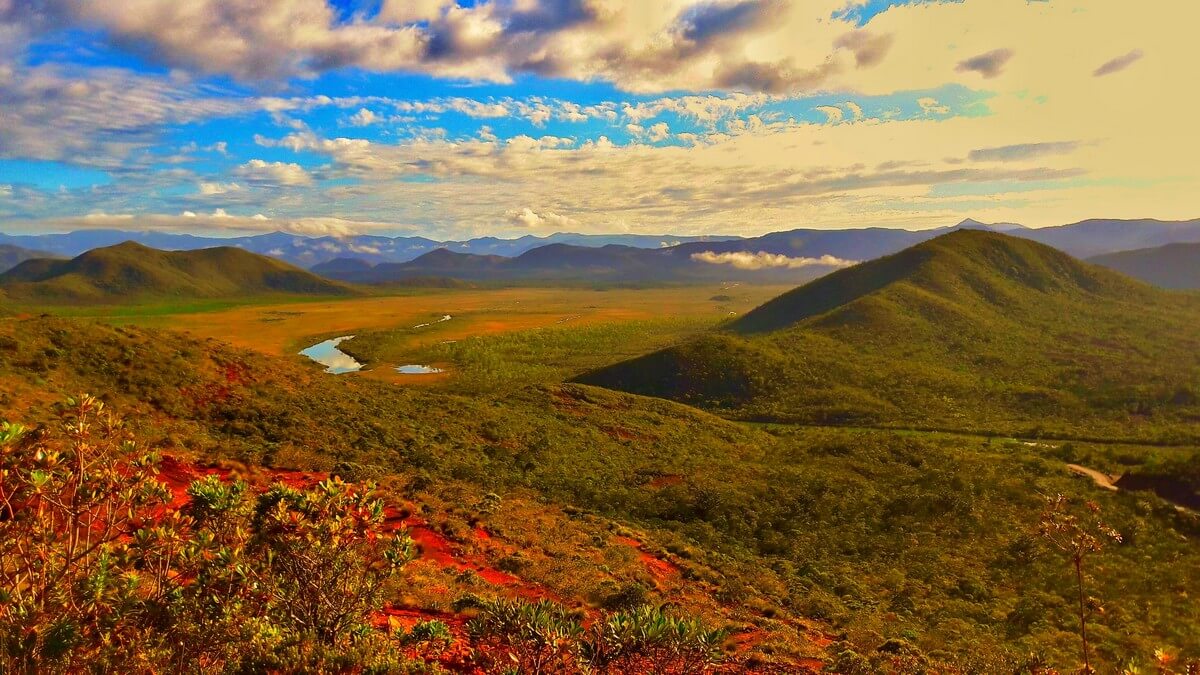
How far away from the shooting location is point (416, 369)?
97.9 metres

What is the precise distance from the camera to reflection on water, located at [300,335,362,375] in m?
95.7

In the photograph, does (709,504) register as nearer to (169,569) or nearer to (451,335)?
(169,569)

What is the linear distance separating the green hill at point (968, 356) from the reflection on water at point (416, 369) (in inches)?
1156

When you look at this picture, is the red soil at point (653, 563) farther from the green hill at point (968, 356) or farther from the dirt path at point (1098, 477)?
the green hill at point (968, 356)

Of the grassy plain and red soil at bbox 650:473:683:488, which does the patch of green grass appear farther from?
red soil at bbox 650:473:683:488

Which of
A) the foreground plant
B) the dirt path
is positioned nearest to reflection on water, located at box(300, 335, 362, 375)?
the foreground plant

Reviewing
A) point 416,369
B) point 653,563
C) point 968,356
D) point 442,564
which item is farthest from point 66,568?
point 968,356

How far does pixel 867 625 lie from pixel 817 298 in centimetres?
12474

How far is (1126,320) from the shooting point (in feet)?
335

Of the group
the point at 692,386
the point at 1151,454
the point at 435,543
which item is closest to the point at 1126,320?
the point at 1151,454

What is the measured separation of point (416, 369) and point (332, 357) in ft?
72.1

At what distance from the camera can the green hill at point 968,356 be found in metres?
64.8

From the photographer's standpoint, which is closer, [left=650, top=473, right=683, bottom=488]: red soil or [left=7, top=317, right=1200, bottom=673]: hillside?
[left=7, top=317, right=1200, bottom=673]: hillside

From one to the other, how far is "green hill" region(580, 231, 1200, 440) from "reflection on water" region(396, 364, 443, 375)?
29.4 m
